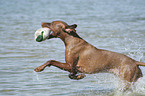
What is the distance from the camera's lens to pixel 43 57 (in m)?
9.41

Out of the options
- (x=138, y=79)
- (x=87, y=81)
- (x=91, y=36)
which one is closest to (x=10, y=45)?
(x=91, y=36)

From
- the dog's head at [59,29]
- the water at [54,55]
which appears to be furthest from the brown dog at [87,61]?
the water at [54,55]

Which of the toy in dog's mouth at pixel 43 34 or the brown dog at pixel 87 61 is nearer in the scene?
the brown dog at pixel 87 61

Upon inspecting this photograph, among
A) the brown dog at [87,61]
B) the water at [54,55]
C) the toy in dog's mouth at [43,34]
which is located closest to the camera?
the brown dog at [87,61]

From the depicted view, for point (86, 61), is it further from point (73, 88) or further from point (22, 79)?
point (22, 79)

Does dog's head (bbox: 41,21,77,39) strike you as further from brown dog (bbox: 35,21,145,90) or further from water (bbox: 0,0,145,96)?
water (bbox: 0,0,145,96)

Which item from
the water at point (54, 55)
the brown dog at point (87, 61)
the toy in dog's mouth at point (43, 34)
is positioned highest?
the toy in dog's mouth at point (43, 34)

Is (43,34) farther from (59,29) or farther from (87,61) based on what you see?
(87,61)

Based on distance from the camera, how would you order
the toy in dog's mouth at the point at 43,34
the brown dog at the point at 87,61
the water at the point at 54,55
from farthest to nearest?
the water at the point at 54,55 → the toy in dog's mouth at the point at 43,34 → the brown dog at the point at 87,61

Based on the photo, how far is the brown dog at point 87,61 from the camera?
6.34 m

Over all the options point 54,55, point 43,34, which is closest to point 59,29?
point 43,34

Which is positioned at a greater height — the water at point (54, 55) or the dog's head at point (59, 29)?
the dog's head at point (59, 29)

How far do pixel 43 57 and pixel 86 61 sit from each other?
306cm

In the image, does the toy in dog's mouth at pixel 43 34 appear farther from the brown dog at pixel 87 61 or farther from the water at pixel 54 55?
the water at pixel 54 55
